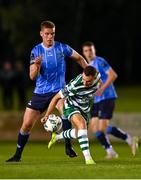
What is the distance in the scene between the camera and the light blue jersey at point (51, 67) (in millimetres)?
15805

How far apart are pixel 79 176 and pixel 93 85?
8.88ft

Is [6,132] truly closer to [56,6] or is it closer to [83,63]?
[83,63]

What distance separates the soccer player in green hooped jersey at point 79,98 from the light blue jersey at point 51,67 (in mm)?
551

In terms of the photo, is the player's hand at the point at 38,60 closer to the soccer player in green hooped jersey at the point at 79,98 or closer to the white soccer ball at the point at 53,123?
the soccer player in green hooped jersey at the point at 79,98

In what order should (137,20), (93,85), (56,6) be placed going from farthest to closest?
(137,20), (56,6), (93,85)

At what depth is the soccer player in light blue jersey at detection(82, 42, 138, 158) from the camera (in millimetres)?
18609

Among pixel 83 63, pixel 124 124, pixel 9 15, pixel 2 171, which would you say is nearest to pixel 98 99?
pixel 83 63

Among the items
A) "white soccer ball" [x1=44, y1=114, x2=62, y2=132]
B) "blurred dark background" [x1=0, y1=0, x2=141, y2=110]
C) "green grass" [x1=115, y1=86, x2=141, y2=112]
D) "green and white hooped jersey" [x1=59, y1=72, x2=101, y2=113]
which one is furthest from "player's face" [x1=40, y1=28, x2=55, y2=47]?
"blurred dark background" [x1=0, y1=0, x2=141, y2=110]

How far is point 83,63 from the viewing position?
16078mm

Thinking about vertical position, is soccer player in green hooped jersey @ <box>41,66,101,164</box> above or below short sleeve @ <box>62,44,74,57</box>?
below

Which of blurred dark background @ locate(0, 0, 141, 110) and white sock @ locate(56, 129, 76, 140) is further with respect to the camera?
blurred dark background @ locate(0, 0, 141, 110)

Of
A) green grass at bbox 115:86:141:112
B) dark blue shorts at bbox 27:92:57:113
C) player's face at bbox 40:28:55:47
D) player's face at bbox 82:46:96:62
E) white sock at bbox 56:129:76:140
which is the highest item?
player's face at bbox 40:28:55:47

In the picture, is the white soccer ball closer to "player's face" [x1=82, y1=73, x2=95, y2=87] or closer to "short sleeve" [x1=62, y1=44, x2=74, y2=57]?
"player's face" [x1=82, y1=73, x2=95, y2=87]

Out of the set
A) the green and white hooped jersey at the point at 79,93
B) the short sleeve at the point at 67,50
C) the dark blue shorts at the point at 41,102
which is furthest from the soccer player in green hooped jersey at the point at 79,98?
the short sleeve at the point at 67,50
